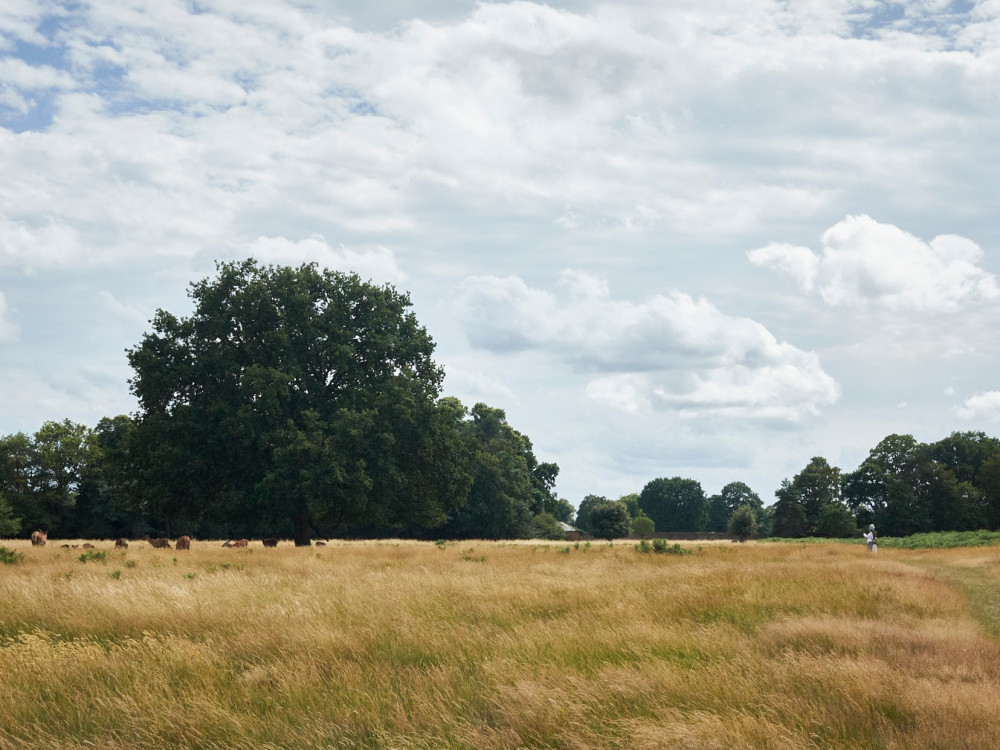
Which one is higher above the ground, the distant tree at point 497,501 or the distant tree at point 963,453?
the distant tree at point 963,453

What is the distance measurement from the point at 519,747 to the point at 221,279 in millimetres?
35435

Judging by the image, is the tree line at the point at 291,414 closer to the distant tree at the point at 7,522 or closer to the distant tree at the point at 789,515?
the distant tree at the point at 7,522

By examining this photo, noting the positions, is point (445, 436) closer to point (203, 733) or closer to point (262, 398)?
point (262, 398)

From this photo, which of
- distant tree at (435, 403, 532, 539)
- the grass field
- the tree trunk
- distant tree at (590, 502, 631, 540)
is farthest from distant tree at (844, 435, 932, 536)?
the grass field

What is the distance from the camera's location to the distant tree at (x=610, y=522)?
93812mm

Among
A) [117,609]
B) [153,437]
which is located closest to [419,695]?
[117,609]

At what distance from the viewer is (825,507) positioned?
87.2m

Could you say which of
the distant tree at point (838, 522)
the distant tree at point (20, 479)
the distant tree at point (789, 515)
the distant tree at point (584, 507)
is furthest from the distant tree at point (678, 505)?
the distant tree at point (20, 479)

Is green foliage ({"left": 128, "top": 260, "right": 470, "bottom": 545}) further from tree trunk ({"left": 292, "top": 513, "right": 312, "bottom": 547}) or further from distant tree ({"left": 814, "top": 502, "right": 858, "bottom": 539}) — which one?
distant tree ({"left": 814, "top": 502, "right": 858, "bottom": 539})

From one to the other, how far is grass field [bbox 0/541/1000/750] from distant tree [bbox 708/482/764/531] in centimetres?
15003

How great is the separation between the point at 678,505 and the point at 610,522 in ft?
197

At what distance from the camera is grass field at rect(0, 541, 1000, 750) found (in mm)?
6379

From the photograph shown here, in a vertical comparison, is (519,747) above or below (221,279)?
below

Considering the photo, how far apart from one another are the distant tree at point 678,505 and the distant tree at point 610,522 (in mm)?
57106
